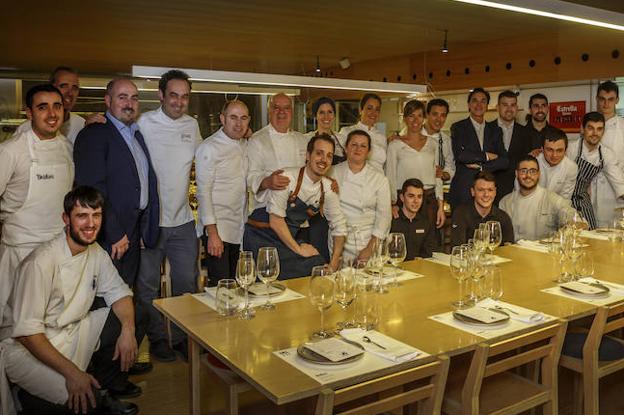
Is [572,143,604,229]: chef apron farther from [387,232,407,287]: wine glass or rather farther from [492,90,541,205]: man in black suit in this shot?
[387,232,407,287]: wine glass

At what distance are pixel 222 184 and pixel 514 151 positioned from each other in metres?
2.74

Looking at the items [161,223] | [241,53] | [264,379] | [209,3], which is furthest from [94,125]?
[241,53]

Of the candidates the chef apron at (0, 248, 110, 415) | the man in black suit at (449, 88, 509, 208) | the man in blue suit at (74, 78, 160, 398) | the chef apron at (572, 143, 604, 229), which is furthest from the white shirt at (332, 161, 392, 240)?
the chef apron at (572, 143, 604, 229)

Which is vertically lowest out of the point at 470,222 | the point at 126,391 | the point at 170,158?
the point at 126,391

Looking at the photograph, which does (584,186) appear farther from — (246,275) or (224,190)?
(246,275)

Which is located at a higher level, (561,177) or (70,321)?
(561,177)

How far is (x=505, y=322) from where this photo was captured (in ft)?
7.74

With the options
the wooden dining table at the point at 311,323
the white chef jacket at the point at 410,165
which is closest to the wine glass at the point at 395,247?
the wooden dining table at the point at 311,323

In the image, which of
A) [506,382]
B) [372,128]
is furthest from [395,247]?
[372,128]

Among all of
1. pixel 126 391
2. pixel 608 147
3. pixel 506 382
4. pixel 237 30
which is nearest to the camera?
pixel 506 382

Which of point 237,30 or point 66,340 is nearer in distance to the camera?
point 66,340

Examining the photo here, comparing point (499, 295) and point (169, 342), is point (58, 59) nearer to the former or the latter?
point (169, 342)

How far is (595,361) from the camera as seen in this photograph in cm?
266

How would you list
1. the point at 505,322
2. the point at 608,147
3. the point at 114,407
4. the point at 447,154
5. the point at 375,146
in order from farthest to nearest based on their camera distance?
the point at 447,154 → the point at 608,147 → the point at 375,146 → the point at 114,407 → the point at 505,322
